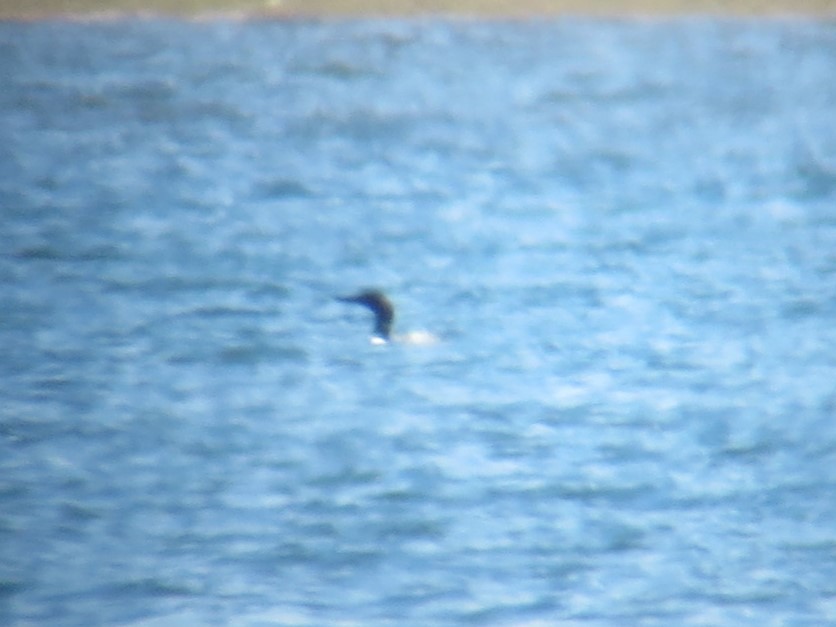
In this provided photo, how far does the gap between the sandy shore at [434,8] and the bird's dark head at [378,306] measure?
194cm


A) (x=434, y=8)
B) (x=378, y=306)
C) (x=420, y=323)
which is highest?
(x=434, y=8)

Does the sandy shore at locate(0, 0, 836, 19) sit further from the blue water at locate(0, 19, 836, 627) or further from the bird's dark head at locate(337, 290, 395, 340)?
the bird's dark head at locate(337, 290, 395, 340)

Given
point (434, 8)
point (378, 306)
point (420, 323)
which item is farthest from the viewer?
point (434, 8)

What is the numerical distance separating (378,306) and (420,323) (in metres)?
0.18

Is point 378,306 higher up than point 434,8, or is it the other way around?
point 434,8

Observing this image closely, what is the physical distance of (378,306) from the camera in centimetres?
473

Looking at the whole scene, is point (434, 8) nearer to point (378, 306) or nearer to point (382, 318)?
point (378, 306)

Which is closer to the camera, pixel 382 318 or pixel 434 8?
pixel 382 318

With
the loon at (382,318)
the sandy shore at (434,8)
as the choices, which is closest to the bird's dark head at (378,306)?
the loon at (382,318)

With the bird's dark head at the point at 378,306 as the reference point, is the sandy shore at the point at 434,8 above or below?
above

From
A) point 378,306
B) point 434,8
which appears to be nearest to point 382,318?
point 378,306

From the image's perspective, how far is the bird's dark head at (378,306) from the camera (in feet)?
14.8

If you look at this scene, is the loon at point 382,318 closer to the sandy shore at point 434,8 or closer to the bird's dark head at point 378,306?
the bird's dark head at point 378,306

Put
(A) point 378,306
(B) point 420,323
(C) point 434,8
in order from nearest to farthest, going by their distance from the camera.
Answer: (B) point 420,323 < (A) point 378,306 < (C) point 434,8
